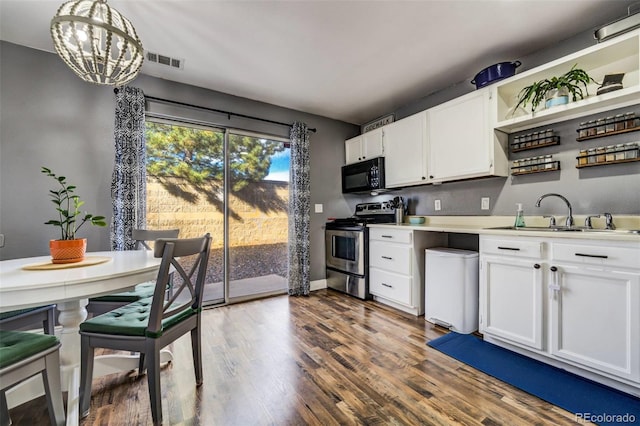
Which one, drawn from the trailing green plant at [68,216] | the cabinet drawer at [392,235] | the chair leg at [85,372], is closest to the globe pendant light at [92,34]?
the trailing green plant at [68,216]

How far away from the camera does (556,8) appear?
190cm

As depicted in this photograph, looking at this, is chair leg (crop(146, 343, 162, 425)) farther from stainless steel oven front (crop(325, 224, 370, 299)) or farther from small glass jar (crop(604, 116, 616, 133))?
small glass jar (crop(604, 116, 616, 133))

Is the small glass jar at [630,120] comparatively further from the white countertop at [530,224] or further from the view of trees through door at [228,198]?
the view of trees through door at [228,198]

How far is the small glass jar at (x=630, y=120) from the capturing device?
1876 mm

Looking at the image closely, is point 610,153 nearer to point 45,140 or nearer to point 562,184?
point 562,184

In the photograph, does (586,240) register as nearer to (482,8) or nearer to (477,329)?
(477,329)

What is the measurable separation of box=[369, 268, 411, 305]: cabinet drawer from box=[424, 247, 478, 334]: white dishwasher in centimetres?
29

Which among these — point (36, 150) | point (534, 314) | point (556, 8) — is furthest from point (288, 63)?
point (534, 314)

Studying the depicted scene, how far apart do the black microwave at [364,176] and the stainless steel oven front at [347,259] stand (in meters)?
0.61

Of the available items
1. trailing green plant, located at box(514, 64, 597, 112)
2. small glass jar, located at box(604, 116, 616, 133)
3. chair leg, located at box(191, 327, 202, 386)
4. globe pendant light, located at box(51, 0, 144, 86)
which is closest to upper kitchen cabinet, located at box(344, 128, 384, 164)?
trailing green plant, located at box(514, 64, 597, 112)

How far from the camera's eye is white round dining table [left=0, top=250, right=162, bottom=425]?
1094 mm

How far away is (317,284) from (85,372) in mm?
2770

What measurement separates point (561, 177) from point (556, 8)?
4.08ft

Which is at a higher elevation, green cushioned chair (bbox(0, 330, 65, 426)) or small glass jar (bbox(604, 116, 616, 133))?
small glass jar (bbox(604, 116, 616, 133))
